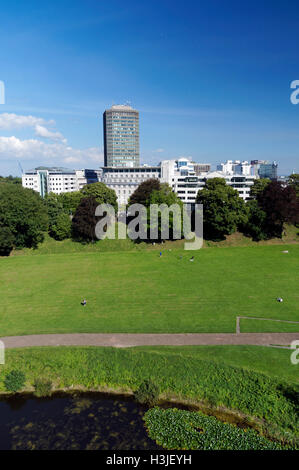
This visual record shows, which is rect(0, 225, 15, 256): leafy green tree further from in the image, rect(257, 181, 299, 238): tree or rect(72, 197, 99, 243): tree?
rect(257, 181, 299, 238): tree

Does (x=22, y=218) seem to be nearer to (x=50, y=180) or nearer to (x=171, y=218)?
(x=171, y=218)

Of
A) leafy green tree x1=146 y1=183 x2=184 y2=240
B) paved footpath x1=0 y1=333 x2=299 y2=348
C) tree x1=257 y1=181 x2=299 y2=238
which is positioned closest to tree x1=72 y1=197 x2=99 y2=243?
leafy green tree x1=146 y1=183 x2=184 y2=240

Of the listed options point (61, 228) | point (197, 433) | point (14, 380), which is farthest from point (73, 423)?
point (61, 228)

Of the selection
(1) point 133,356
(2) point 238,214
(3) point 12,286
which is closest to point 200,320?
(1) point 133,356

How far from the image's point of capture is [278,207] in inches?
2494

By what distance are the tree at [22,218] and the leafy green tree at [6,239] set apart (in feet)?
2.66

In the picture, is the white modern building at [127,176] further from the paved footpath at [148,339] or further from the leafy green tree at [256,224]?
the paved footpath at [148,339]

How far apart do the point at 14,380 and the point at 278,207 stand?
55744 millimetres

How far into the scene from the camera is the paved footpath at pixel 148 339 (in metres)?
28.6

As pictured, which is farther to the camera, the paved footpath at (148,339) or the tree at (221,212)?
the tree at (221,212)

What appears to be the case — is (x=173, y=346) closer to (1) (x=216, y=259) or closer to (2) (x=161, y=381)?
(2) (x=161, y=381)

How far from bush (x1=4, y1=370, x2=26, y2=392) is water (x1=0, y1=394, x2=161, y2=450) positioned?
0.73 meters

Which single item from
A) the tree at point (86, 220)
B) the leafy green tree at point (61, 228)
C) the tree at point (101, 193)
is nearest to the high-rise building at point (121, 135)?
the tree at point (101, 193)
